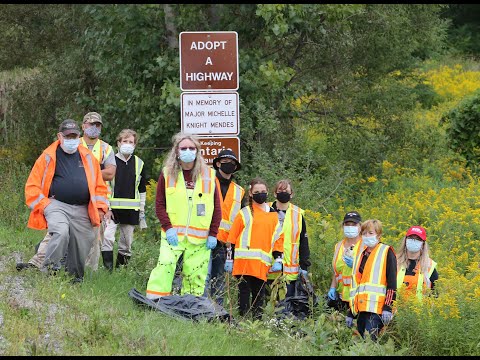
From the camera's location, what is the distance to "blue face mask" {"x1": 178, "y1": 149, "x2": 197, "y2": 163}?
10609mm

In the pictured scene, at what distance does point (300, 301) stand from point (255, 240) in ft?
3.09

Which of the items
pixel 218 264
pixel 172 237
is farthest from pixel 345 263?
pixel 172 237

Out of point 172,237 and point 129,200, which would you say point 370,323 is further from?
point 129,200

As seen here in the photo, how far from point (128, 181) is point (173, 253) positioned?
2.05 m

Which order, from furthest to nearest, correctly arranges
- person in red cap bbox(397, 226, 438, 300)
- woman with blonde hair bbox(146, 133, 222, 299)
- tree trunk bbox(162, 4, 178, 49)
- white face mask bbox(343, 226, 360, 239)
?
1. tree trunk bbox(162, 4, 178, 49)
2. white face mask bbox(343, 226, 360, 239)
3. woman with blonde hair bbox(146, 133, 222, 299)
4. person in red cap bbox(397, 226, 438, 300)

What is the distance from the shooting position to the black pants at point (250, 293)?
35.6 ft

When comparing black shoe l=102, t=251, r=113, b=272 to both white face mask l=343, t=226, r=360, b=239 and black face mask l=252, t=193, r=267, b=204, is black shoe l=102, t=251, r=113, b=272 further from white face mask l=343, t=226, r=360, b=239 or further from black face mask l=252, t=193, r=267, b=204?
white face mask l=343, t=226, r=360, b=239

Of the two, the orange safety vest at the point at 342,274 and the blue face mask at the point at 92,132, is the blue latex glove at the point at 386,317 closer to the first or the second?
the orange safety vest at the point at 342,274

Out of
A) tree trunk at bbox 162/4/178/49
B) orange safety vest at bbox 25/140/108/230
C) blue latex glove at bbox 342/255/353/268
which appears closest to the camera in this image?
orange safety vest at bbox 25/140/108/230

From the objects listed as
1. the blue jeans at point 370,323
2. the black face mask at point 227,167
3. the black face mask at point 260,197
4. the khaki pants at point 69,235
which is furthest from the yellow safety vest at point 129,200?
the blue jeans at point 370,323

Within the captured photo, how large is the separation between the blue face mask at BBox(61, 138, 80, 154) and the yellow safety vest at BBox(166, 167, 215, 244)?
3.48 feet

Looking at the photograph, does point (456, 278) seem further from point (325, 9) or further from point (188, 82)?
point (325, 9)

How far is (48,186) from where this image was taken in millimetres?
10836

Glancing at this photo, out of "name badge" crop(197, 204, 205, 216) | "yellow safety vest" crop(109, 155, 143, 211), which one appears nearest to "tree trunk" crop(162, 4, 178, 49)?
"yellow safety vest" crop(109, 155, 143, 211)
